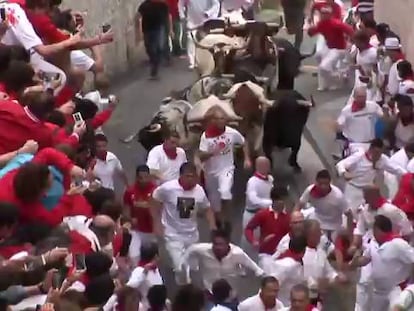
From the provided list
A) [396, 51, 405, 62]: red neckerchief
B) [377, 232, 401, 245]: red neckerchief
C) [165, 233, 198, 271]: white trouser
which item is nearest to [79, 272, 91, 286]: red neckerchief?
[377, 232, 401, 245]: red neckerchief

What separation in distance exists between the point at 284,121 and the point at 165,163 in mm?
2462

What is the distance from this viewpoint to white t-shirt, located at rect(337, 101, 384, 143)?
1534 centimetres

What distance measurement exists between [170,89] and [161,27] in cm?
129

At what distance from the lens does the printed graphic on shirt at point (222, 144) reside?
1433 cm

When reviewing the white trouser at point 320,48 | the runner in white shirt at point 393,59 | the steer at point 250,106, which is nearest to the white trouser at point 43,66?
the steer at point 250,106

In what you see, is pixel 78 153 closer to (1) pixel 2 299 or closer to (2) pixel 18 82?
(2) pixel 18 82

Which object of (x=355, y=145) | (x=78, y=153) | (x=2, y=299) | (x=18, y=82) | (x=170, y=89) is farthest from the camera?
(x=170, y=89)

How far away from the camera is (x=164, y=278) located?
13.6 meters

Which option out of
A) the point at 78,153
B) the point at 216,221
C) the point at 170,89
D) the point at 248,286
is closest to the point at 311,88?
the point at 170,89

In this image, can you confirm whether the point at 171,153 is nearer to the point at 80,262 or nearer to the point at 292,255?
the point at 292,255

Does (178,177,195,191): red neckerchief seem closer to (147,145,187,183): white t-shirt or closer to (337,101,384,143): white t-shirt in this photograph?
(147,145,187,183): white t-shirt

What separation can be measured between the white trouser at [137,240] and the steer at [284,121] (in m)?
3.07

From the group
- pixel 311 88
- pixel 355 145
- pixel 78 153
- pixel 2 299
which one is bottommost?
pixel 311 88

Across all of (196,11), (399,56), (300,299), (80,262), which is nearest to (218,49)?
(399,56)
